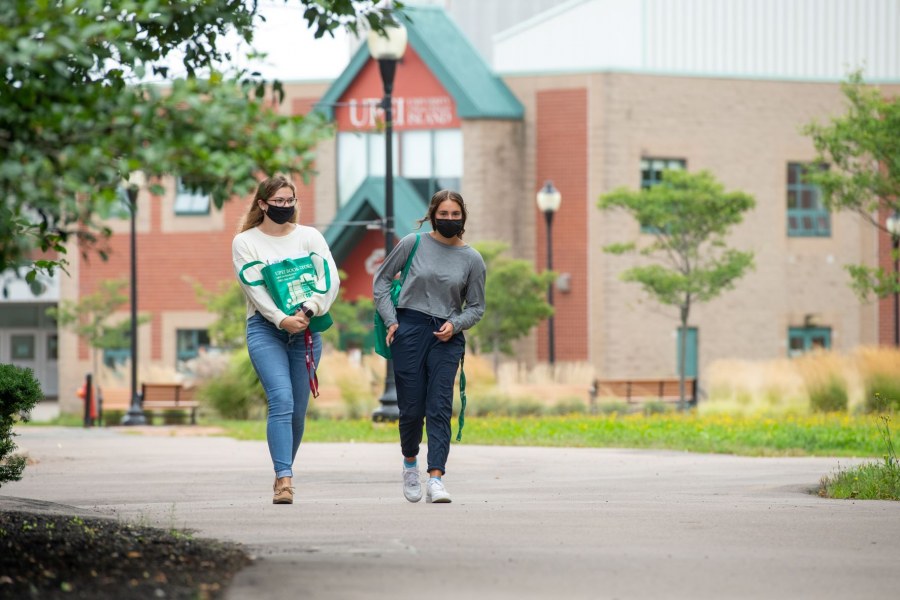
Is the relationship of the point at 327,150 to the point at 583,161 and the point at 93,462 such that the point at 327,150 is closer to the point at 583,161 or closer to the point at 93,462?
the point at 583,161

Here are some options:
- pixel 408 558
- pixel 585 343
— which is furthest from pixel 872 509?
pixel 585 343

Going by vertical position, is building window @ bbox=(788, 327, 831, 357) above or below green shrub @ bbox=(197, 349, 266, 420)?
above

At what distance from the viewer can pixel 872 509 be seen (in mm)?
8734

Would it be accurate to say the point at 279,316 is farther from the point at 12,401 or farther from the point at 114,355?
the point at 114,355

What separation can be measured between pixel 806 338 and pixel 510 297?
10531mm

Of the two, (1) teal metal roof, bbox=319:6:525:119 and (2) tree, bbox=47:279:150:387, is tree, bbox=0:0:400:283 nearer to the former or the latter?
(1) teal metal roof, bbox=319:6:525:119

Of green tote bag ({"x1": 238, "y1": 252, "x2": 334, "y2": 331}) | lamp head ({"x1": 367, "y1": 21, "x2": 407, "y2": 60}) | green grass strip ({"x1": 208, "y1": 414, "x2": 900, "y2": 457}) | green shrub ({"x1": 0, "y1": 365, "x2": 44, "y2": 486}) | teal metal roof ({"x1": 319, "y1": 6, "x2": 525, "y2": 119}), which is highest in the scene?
teal metal roof ({"x1": 319, "y1": 6, "x2": 525, "y2": 119})

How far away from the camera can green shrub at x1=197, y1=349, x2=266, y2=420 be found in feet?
88.3

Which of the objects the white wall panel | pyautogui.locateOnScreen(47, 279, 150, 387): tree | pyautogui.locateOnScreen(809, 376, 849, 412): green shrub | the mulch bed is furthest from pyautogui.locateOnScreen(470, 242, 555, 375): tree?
the mulch bed

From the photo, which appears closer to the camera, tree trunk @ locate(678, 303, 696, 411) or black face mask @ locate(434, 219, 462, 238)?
black face mask @ locate(434, 219, 462, 238)

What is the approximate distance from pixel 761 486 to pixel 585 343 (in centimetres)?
2922

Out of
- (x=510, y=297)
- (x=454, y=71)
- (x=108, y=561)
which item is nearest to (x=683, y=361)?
(x=510, y=297)

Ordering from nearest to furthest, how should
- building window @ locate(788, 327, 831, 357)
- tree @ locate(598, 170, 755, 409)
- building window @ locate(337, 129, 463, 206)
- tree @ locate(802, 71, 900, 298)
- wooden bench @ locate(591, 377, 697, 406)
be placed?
1. tree @ locate(802, 71, 900, 298)
2. tree @ locate(598, 170, 755, 409)
3. wooden bench @ locate(591, 377, 697, 406)
4. building window @ locate(337, 129, 463, 206)
5. building window @ locate(788, 327, 831, 357)

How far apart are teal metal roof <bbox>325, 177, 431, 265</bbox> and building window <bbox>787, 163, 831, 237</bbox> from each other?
10113mm
